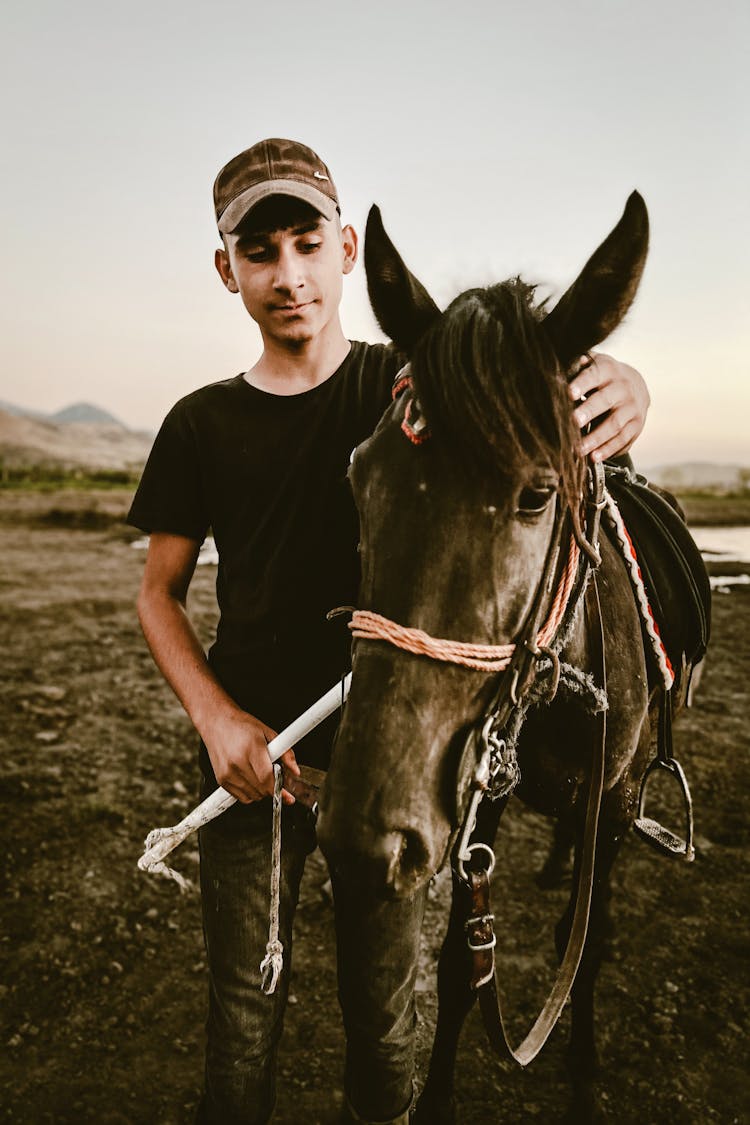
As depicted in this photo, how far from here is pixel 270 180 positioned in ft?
A: 6.25

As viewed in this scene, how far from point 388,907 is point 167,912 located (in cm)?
251

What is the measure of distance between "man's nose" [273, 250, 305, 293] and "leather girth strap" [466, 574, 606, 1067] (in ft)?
4.05

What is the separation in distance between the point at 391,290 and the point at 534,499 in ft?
2.16

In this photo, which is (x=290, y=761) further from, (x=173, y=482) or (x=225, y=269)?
(x=225, y=269)

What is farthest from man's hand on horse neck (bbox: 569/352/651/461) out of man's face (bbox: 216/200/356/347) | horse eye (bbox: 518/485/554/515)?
man's face (bbox: 216/200/356/347)

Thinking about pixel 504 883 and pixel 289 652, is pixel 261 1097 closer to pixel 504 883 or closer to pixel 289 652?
pixel 289 652

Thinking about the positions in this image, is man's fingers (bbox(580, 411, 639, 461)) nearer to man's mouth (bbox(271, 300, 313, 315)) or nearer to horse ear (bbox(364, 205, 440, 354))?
horse ear (bbox(364, 205, 440, 354))

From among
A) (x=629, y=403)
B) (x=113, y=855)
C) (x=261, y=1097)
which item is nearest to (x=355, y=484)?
(x=629, y=403)

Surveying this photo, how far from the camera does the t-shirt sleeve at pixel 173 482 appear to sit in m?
2.02

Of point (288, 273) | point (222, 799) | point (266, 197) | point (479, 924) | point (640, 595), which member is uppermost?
point (266, 197)

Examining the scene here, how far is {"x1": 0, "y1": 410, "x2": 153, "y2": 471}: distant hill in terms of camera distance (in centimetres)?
7925

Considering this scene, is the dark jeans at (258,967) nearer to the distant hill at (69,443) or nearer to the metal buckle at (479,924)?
the metal buckle at (479,924)

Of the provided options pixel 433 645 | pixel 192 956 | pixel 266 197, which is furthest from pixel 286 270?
pixel 192 956

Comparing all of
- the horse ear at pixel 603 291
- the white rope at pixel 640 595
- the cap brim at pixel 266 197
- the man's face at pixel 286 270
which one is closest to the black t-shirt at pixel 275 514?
the man's face at pixel 286 270
